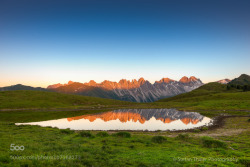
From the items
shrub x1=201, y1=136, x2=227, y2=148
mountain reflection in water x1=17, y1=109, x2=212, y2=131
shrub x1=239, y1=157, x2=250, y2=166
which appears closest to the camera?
shrub x1=239, y1=157, x2=250, y2=166

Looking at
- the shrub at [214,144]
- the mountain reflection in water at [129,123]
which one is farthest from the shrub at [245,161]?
the mountain reflection in water at [129,123]

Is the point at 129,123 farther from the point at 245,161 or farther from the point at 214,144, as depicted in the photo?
the point at 245,161

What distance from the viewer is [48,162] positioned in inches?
427

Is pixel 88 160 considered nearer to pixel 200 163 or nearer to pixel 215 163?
pixel 200 163

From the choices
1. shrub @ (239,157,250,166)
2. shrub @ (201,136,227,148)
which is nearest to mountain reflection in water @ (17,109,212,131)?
shrub @ (201,136,227,148)

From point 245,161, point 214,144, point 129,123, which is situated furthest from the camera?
point 129,123

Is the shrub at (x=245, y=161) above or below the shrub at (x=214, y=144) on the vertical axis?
above

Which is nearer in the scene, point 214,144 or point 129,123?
point 214,144

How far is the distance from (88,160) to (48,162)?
3.40m

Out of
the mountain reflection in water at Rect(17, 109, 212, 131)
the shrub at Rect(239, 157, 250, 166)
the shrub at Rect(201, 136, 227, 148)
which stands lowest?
the mountain reflection in water at Rect(17, 109, 212, 131)

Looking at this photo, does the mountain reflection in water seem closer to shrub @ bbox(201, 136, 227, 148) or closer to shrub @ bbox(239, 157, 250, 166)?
shrub @ bbox(201, 136, 227, 148)

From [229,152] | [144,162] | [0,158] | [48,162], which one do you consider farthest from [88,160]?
[229,152]

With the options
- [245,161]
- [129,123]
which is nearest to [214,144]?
[245,161]

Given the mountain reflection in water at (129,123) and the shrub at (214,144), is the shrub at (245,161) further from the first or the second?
the mountain reflection in water at (129,123)
